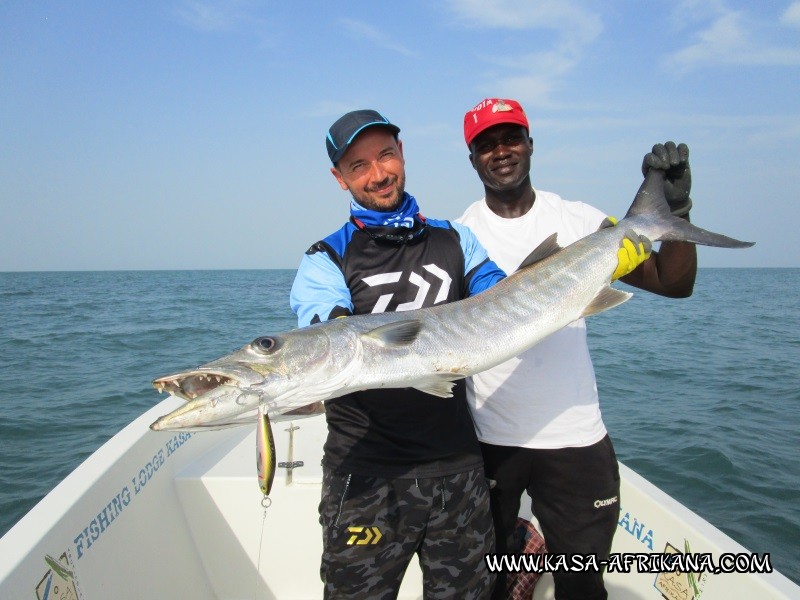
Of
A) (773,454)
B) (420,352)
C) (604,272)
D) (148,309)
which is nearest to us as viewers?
(420,352)

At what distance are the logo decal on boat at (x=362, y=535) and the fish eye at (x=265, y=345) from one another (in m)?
1.00

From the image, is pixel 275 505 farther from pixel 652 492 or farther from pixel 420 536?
pixel 652 492

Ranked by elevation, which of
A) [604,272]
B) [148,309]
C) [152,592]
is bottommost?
[148,309]

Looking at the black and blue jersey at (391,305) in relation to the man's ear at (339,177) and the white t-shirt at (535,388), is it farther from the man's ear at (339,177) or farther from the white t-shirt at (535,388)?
the white t-shirt at (535,388)

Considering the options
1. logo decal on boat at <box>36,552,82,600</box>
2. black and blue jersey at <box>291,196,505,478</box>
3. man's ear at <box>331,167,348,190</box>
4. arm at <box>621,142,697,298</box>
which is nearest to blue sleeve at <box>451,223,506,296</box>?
black and blue jersey at <box>291,196,505,478</box>

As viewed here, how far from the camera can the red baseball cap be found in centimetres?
337

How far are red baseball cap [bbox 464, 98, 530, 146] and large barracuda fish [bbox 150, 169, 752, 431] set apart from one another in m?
0.83

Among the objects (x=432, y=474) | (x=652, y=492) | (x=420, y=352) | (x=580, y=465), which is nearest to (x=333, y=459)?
(x=432, y=474)

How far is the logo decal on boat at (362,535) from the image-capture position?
2.69 metres

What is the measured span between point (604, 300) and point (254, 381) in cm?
201

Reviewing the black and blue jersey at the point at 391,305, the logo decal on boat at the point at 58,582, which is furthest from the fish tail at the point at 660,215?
the logo decal on boat at the point at 58,582

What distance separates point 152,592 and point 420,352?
8.72 feet

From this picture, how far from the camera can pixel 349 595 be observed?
8.84ft

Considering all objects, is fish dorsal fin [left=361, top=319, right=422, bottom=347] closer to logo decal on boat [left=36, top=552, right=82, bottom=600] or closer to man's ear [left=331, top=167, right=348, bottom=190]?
man's ear [left=331, top=167, right=348, bottom=190]
